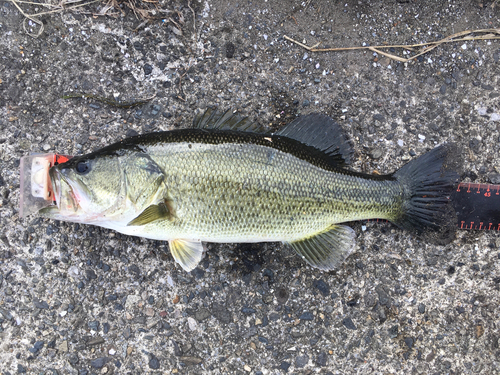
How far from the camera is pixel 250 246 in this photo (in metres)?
2.80

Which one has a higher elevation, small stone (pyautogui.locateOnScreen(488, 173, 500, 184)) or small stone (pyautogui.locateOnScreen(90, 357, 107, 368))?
small stone (pyautogui.locateOnScreen(488, 173, 500, 184))

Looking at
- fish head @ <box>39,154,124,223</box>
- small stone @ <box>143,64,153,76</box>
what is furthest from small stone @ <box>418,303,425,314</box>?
small stone @ <box>143,64,153,76</box>

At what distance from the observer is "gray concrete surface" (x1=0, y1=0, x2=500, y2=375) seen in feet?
8.83

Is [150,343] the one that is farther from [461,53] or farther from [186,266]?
[461,53]

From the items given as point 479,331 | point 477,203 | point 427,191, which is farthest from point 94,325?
point 477,203

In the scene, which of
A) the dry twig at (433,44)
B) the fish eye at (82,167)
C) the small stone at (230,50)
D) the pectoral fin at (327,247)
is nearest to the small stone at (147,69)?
the small stone at (230,50)

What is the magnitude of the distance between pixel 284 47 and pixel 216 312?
239 centimetres

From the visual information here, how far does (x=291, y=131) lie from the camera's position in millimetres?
2619

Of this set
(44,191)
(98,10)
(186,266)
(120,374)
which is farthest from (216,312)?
(98,10)

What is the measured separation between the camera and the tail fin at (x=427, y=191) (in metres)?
2.62

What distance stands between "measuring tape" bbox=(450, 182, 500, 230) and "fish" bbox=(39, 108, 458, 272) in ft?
0.77

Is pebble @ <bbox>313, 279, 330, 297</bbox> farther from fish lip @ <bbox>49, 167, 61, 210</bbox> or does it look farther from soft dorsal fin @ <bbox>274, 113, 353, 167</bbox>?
fish lip @ <bbox>49, 167, 61, 210</bbox>

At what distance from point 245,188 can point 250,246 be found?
689 mm

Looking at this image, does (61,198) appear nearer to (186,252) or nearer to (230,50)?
(186,252)
